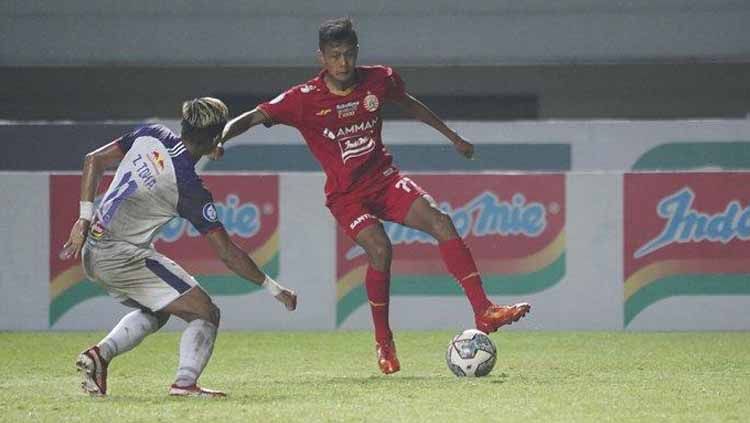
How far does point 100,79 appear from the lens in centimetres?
2011

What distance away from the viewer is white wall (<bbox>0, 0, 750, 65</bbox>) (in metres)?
19.1

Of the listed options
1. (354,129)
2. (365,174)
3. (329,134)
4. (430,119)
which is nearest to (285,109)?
(329,134)

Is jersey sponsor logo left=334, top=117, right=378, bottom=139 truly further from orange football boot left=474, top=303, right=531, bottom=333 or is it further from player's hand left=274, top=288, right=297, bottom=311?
player's hand left=274, top=288, right=297, bottom=311

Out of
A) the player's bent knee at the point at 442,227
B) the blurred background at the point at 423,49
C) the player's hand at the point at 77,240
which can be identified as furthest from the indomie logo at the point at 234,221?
the blurred background at the point at 423,49

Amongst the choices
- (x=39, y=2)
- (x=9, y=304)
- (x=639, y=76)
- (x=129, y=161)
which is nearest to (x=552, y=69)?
(x=639, y=76)

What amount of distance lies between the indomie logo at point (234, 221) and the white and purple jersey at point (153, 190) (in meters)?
5.32

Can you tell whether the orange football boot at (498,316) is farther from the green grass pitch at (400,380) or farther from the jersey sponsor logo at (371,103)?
the jersey sponsor logo at (371,103)

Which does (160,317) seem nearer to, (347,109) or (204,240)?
(347,109)

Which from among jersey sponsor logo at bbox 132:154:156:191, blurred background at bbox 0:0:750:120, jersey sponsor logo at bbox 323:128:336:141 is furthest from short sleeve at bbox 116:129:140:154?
blurred background at bbox 0:0:750:120

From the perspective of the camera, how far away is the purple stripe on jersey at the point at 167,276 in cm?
834

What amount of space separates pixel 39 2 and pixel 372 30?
12.2 ft

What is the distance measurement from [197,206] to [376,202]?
1.70 meters

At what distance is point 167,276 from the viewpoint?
27.3 feet

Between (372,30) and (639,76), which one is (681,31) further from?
(372,30)
